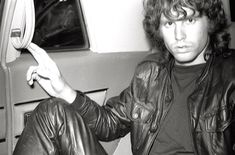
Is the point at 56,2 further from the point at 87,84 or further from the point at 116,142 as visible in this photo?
the point at 116,142

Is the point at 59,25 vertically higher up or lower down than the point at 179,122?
higher up

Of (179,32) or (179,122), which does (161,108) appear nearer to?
(179,122)

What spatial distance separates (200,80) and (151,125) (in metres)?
0.33

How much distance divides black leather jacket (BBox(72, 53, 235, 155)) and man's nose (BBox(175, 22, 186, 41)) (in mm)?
197

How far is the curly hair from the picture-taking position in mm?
1615

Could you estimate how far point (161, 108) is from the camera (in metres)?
1.73

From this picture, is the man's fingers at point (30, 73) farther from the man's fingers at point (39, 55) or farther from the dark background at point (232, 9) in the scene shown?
the dark background at point (232, 9)

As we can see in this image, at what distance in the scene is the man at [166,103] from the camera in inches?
59.2

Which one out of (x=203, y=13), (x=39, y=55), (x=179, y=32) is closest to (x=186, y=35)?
(x=179, y=32)

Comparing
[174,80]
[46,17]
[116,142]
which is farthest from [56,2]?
[116,142]

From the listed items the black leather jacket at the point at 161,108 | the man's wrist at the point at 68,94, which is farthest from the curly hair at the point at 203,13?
the man's wrist at the point at 68,94

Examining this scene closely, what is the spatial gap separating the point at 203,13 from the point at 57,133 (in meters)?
0.87

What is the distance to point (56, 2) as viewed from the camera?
186cm

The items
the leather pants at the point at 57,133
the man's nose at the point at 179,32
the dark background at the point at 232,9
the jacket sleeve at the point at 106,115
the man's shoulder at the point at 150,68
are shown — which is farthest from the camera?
the dark background at the point at 232,9
